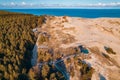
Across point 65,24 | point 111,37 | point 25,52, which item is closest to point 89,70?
point 25,52

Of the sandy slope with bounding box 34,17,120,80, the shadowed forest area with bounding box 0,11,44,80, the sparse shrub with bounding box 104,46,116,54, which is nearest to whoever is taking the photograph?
the shadowed forest area with bounding box 0,11,44,80

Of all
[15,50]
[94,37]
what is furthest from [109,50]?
[15,50]

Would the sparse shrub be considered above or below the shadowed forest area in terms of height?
below

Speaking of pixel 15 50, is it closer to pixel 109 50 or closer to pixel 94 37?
pixel 109 50

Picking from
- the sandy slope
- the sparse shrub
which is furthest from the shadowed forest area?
the sparse shrub

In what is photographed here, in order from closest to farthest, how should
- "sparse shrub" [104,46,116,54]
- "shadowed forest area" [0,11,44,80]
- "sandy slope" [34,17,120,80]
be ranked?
"shadowed forest area" [0,11,44,80] → "sandy slope" [34,17,120,80] → "sparse shrub" [104,46,116,54]

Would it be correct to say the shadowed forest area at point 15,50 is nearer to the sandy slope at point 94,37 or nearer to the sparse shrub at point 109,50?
the sandy slope at point 94,37

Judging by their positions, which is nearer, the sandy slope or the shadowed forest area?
the shadowed forest area

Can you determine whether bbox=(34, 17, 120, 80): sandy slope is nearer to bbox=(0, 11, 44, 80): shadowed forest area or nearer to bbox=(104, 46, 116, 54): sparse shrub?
bbox=(104, 46, 116, 54): sparse shrub
